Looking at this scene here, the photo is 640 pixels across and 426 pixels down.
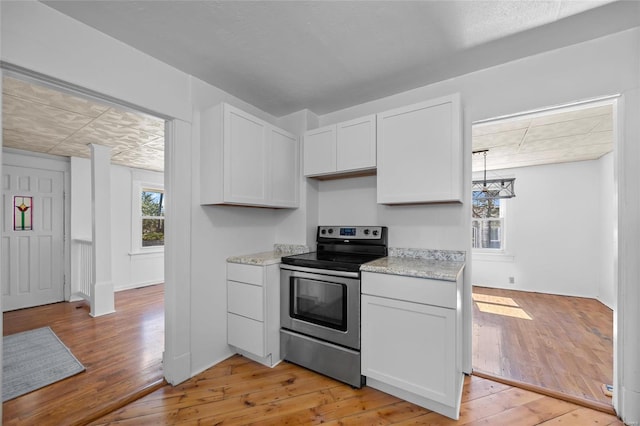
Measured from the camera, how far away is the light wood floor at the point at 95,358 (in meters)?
1.80

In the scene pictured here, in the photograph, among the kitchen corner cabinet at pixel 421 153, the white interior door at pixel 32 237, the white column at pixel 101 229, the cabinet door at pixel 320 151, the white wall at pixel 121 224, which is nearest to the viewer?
the kitchen corner cabinet at pixel 421 153

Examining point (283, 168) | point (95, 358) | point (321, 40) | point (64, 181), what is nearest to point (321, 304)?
point (283, 168)

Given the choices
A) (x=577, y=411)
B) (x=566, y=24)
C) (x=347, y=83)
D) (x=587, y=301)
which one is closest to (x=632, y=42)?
(x=566, y=24)

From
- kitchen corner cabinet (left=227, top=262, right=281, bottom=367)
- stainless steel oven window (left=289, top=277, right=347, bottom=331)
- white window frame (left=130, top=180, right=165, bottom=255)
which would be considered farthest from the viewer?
white window frame (left=130, top=180, right=165, bottom=255)

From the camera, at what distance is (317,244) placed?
2.87 meters

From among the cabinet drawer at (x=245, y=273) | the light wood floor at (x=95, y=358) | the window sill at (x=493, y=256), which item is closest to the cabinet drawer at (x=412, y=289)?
the cabinet drawer at (x=245, y=273)

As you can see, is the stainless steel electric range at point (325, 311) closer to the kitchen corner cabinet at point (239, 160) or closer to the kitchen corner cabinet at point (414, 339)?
the kitchen corner cabinet at point (414, 339)

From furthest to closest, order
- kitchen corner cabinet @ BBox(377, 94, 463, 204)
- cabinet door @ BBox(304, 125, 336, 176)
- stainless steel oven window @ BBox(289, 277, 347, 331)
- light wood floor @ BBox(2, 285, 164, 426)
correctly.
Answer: cabinet door @ BBox(304, 125, 336, 176), stainless steel oven window @ BBox(289, 277, 347, 331), kitchen corner cabinet @ BBox(377, 94, 463, 204), light wood floor @ BBox(2, 285, 164, 426)

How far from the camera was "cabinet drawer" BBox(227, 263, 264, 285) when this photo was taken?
7.46 feet

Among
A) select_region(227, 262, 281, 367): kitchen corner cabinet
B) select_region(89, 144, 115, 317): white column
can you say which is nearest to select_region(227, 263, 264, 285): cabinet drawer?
select_region(227, 262, 281, 367): kitchen corner cabinet

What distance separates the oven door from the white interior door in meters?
4.18

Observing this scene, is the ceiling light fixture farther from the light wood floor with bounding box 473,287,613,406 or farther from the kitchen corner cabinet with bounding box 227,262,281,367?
the kitchen corner cabinet with bounding box 227,262,281,367

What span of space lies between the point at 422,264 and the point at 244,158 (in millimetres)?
1656

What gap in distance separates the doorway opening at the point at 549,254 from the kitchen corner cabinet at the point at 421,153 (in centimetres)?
48
